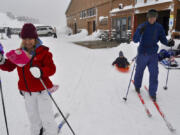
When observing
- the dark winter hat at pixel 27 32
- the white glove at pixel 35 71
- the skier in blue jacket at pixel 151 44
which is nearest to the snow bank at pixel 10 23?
the skier in blue jacket at pixel 151 44

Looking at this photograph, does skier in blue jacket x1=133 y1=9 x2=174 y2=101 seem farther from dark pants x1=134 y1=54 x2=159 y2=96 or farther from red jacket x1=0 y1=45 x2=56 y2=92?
red jacket x1=0 y1=45 x2=56 y2=92

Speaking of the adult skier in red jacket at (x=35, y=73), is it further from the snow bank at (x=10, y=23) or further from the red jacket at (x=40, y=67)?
the snow bank at (x=10, y=23)

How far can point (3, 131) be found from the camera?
2777mm

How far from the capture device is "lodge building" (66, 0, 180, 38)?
10.2 meters

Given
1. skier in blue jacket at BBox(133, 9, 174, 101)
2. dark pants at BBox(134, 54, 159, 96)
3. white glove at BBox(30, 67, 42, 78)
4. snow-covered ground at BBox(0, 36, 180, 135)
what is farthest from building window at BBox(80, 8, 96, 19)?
white glove at BBox(30, 67, 42, 78)

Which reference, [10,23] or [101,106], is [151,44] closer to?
[101,106]

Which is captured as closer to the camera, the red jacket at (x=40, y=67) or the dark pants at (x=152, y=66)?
the red jacket at (x=40, y=67)

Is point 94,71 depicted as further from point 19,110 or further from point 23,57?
point 23,57

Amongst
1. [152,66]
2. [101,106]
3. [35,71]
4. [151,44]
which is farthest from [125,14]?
[35,71]

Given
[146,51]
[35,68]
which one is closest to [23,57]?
[35,68]

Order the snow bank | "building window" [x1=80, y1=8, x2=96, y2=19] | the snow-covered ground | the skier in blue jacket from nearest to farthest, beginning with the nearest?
the snow-covered ground → the skier in blue jacket → "building window" [x1=80, y1=8, x2=96, y2=19] → the snow bank

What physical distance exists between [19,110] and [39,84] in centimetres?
167

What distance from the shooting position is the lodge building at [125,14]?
1019cm

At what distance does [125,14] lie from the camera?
15672 mm
